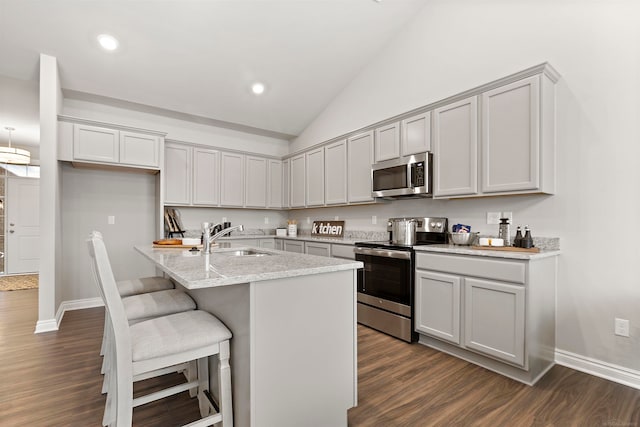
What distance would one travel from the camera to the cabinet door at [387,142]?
350cm

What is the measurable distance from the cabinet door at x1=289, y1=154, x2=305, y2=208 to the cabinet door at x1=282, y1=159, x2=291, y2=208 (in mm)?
88

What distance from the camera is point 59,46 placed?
10.5ft

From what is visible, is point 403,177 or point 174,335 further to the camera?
point 403,177

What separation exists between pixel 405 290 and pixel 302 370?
169 centimetres

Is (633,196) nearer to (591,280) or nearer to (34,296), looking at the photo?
(591,280)

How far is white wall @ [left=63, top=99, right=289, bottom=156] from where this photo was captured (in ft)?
13.1

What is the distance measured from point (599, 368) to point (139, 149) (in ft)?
16.6

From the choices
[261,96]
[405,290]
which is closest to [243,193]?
[261,96]

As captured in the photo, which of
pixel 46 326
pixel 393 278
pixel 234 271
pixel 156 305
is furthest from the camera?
pixel 46 326

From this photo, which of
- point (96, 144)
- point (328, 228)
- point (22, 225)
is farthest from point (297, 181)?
point (22, 225)

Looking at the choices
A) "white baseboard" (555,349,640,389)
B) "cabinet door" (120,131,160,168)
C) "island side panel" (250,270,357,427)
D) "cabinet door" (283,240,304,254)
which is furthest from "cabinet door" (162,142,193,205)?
"white baseboard" (555,349,640,389)

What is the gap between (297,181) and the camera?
16.9ft

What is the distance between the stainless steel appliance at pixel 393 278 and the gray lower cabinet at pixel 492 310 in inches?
5.3

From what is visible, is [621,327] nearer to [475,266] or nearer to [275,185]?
[475,266]
